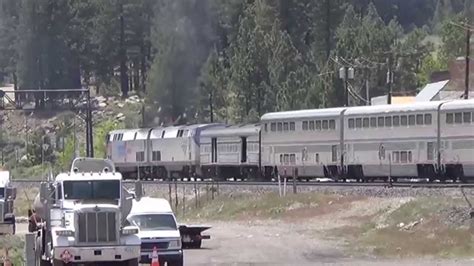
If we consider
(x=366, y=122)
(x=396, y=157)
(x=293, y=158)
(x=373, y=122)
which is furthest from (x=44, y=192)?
(x=293, y=158)

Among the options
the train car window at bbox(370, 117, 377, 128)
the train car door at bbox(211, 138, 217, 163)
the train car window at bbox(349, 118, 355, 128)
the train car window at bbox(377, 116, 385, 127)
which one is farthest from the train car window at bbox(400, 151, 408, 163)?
the train car door at bbox(211, 138, 217, 163)

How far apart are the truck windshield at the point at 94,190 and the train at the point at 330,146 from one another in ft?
83.7

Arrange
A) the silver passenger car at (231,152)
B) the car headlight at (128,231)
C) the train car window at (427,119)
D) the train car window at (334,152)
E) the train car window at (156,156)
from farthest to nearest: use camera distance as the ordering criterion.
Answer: the train car window at (156,156) < the silver passenger car at (231,152) < the train car window at (334,152) < the train car window at (427,119) < the car headlight at (128,231)

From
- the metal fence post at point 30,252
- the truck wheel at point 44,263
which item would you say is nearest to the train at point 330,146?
the truck wheel at point 44,263

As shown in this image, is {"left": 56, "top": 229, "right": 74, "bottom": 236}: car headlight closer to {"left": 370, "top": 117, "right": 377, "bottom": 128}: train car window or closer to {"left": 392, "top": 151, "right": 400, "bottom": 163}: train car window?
{"left": 392, "top": 151, "right": 400, "bottom": 163}: train car window

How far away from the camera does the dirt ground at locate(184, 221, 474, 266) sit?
3947 cm

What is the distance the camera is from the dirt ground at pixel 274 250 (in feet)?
129

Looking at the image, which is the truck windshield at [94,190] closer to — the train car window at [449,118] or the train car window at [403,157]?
the train car window at [449,118]

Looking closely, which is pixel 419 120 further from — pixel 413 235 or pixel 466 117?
pixel 413 235

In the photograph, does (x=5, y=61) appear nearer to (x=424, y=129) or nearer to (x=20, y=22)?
(x=20, y=22)

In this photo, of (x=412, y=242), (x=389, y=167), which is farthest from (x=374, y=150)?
(x=412, y=242)

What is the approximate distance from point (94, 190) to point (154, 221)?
12.4 ft

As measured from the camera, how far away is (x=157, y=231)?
35.3 m

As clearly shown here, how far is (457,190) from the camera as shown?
164ft
